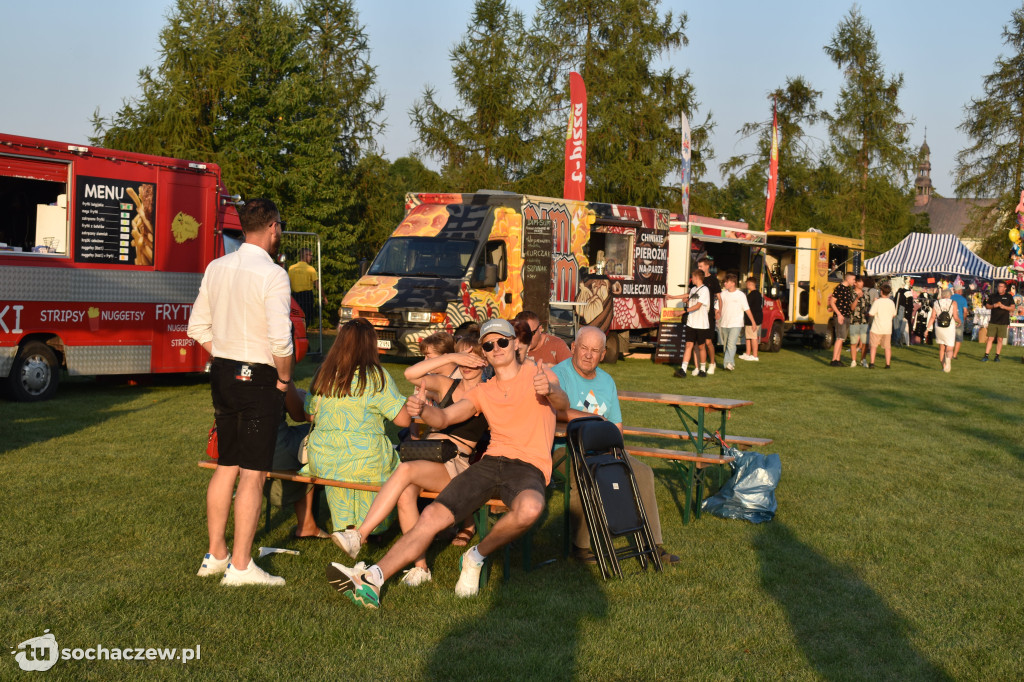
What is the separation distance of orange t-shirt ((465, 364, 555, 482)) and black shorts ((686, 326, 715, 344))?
11.3 m

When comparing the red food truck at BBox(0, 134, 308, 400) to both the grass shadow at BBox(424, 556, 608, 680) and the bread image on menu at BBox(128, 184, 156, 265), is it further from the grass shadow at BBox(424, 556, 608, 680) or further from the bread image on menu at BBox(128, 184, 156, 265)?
the grass shadow at BBox(424, 556, 608, 680)

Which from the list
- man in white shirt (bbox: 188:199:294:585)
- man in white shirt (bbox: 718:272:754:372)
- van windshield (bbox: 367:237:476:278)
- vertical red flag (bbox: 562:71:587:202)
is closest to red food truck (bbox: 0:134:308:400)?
van windshield (bbox: 367:237:476:278)

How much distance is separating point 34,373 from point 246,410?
744cm

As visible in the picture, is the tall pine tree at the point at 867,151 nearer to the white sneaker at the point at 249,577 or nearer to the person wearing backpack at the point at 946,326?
the person wearing backpack at the point at 946,326

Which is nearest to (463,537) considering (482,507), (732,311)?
(482,507)

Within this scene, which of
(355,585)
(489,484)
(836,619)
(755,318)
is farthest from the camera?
(755,318)

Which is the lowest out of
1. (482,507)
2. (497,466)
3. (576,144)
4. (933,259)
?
(482,507)

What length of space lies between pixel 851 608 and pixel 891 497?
2.84 m

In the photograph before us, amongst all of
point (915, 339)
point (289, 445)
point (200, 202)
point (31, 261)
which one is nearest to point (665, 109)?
point (915, 339)

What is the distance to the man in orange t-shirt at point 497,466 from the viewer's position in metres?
4.96

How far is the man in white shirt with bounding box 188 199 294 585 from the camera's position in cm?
491

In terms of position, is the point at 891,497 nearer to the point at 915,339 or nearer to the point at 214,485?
the point at 214,485

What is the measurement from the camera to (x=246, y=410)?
4941 millimetres

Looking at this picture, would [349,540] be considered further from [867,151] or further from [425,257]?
[867,151]
